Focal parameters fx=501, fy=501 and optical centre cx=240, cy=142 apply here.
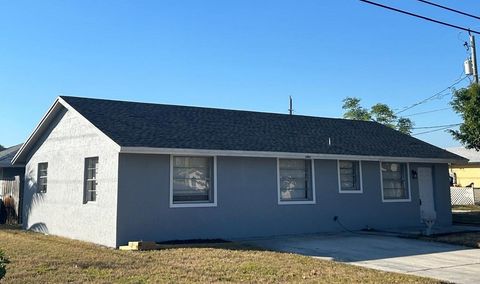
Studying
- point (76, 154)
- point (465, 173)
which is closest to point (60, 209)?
point (76, 154)

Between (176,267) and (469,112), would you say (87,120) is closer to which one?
(176,267)

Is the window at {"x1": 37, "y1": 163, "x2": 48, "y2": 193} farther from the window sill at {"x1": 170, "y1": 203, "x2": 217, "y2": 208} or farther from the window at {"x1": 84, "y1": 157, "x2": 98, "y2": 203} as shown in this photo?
the window sill at {"x1": 170, "y1": 203, "x2": 217, "y2": 208}

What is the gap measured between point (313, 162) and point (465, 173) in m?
29.5

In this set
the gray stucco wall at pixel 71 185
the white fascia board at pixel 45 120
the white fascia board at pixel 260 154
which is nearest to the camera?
the white fascia board at pixel 260 154

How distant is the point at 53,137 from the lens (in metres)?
17.6

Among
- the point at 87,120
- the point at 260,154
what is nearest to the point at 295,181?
the point at 260,154

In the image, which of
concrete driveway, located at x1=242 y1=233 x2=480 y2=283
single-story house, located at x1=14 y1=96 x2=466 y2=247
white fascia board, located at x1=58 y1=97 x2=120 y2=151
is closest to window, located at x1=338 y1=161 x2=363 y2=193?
single-story house, located at x1=14 y1=96 x2=466 y2=247

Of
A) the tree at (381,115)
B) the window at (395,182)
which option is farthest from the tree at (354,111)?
the window at (395,182)

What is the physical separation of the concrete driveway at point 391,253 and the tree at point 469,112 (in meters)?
4.50

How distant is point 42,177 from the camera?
1839 centimetres

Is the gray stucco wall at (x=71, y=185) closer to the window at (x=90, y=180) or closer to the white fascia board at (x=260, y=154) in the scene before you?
the window at (x=90, y=180)

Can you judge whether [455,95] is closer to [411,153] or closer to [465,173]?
[411,153]

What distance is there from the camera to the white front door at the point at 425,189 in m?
20.0

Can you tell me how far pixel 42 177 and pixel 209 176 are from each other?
7112 mm
